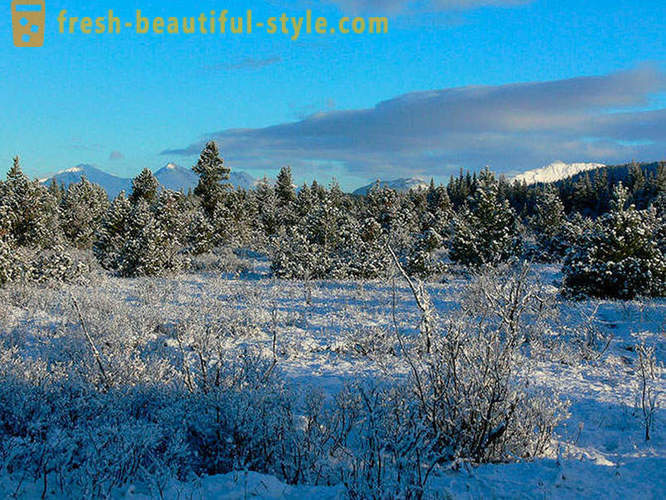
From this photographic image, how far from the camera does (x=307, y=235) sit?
2364 centimetres

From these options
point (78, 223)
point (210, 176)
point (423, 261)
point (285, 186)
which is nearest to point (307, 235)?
point (423, 261)

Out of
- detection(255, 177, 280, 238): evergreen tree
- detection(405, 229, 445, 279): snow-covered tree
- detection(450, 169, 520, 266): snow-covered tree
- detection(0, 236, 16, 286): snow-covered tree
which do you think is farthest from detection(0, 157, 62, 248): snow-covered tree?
detection(450, 169, 520, 266): snow-covered tree

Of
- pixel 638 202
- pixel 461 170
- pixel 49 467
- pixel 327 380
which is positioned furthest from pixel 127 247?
pixel 461 170

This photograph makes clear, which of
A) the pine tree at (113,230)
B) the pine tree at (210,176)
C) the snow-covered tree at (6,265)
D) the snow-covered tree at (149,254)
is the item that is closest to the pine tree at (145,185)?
the pine tree at (210,176)

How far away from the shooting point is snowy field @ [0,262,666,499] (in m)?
3.68

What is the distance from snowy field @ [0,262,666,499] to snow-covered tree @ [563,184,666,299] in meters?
1.70

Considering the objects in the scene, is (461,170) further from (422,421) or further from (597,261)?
(422,421)

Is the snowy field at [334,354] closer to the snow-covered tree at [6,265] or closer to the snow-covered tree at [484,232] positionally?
the snow-covered tree at [6,265]

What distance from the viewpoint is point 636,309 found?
12.6m

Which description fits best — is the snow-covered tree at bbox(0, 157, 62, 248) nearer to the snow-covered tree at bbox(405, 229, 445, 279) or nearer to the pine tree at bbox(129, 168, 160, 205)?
the pine tree at bbox(129, 168, 160, 205)

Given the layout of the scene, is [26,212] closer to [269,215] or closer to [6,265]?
[6,265]

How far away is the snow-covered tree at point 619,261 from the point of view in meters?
15.2

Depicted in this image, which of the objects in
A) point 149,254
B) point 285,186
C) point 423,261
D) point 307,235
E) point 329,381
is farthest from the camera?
point 285,186

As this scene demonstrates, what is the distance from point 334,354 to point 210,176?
2683 cm
